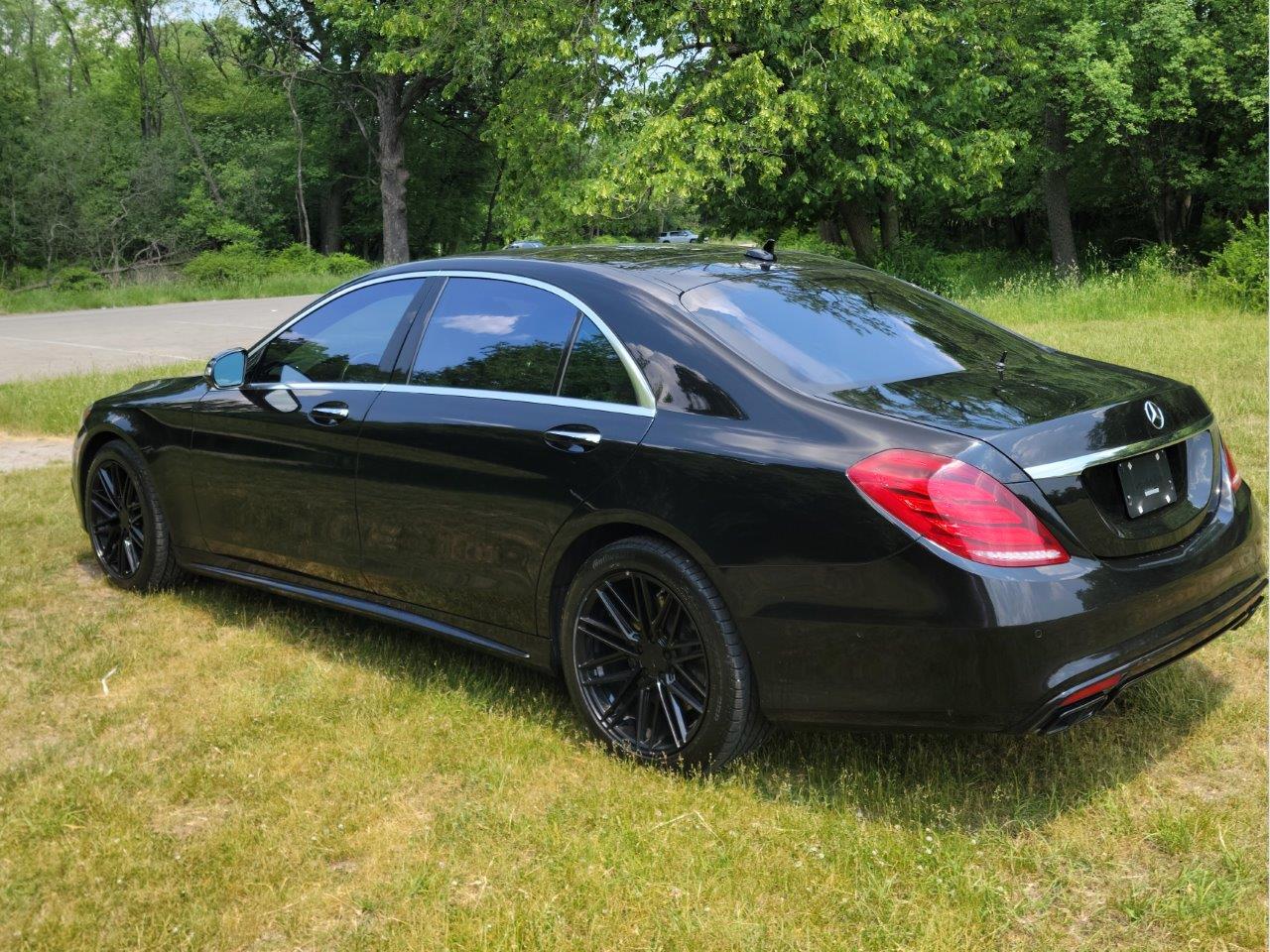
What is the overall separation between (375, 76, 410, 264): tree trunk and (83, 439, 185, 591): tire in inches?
1258

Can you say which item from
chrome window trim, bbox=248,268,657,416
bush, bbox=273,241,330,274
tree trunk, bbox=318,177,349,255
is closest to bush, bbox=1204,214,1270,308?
chrome window trim, bbox=248,268,657,416

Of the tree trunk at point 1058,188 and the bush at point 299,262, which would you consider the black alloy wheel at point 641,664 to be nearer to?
the tree trunk at point 1058,188

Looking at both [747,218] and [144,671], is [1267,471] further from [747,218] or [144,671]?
[747,218]

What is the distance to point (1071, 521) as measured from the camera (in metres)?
3.29

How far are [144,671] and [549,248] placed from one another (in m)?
2.31

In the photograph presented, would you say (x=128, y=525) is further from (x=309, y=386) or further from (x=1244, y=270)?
(x=1244, y=270)

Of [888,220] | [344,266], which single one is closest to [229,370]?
[888,220]

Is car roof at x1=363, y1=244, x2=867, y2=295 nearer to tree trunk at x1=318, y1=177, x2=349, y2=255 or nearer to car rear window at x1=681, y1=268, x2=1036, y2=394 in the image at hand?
car rear window at x1=681, y1=268, x2=1036, y2=394

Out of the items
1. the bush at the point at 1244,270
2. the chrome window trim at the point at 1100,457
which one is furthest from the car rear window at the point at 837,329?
the bush at the point at 1244,270

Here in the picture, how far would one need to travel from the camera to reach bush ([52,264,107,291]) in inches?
1518

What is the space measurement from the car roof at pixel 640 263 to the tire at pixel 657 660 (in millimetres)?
956

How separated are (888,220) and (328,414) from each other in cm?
2577

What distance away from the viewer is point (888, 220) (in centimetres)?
2900

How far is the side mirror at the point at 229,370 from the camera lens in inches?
210
